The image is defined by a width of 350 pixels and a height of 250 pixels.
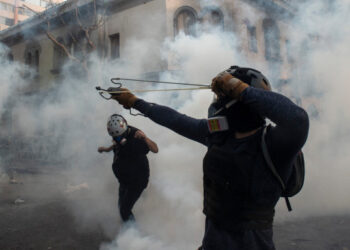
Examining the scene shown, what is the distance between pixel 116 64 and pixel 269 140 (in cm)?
978

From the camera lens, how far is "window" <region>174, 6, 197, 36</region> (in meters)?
9.57

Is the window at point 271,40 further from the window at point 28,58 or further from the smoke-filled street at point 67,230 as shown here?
the window at point 28,58

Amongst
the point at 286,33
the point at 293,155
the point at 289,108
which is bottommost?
the point at 293,155

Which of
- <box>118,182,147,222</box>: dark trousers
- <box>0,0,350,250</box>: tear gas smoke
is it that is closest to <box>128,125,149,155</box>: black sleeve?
<box>118,182,147,222</box>: dark trousers

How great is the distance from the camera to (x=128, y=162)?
141 inches

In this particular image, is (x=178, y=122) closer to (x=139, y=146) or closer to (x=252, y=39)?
(x=139, y=146)

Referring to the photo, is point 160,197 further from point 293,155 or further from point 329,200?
point 293,155

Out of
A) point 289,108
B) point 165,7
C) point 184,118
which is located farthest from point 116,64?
point 289,108

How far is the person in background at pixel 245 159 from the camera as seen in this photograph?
1165mm

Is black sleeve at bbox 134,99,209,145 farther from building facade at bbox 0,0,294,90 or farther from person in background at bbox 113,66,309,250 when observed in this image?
building facade at bbox 0,0,294,90

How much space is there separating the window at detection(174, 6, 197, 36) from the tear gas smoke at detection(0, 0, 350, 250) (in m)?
0.65

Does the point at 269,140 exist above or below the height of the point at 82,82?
below

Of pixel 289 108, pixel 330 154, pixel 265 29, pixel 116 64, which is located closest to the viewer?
pixel 289 108

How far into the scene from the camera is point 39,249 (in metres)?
3.44
